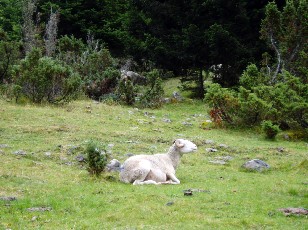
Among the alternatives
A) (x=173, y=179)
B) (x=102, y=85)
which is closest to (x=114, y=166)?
(x=173, y=179)

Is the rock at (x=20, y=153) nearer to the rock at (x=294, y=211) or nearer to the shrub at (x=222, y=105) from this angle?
the rock at (x=294, y=211)

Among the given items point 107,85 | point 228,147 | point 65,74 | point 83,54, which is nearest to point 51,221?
point 228,147

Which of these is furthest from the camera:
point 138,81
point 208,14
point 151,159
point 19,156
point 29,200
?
point 138,81

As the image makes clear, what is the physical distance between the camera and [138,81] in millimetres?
35438

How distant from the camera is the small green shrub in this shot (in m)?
20.2

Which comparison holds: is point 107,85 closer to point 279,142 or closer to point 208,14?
point 208,14

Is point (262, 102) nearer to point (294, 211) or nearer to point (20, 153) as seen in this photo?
point (20, 153)

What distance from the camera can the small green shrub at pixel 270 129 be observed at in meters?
20.2

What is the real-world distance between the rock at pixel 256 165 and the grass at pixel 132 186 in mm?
272

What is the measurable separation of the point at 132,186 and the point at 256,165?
4.93 m

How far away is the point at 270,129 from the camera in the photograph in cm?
2025

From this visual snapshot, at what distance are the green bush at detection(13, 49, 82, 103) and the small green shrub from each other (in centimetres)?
1037

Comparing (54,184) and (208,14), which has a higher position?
(208,14)

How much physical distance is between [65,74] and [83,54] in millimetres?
7955
